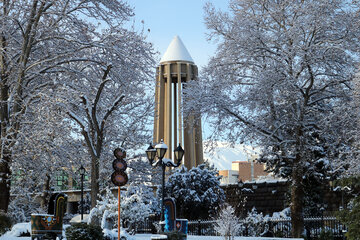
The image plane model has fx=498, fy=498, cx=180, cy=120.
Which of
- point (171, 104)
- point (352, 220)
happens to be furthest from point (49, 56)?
point (171, 104)

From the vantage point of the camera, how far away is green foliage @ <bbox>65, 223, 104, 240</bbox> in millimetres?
14227

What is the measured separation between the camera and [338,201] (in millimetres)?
28109

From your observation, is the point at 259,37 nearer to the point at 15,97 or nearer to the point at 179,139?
the point at 15,97

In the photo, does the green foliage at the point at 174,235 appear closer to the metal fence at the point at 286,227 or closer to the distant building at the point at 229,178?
the metal fence at the point at 286,227

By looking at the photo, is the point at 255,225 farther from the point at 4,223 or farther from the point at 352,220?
the point at 4,223

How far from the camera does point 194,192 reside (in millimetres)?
28188

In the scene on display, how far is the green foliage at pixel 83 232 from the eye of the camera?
14.2 metres

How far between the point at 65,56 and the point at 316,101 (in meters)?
10.5

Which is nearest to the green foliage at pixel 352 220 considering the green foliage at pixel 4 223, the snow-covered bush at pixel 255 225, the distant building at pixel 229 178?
the snow-covered bush at pixel 255 225

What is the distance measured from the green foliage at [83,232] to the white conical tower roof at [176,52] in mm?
38919

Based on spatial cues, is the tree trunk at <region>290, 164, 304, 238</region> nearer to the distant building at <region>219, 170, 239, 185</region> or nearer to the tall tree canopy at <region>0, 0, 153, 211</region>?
the tall tree canopy at <region>0, 0, 153, 211</region>

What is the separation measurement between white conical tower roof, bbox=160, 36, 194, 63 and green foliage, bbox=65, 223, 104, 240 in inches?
1532

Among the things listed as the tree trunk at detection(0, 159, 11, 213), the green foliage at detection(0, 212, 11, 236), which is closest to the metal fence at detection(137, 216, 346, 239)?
the green foliage at detection(0, 212, 11, 236)

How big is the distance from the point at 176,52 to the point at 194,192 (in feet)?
90.4
